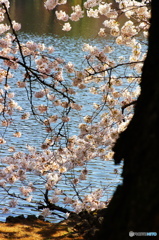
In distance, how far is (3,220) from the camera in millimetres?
7273

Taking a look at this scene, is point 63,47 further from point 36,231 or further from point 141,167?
point 141,167

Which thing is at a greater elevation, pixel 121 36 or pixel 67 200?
pixel 121 36

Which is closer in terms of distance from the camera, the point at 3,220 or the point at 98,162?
the point at 3,220

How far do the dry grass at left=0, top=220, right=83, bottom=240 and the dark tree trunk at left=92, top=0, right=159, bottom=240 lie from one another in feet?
11.5

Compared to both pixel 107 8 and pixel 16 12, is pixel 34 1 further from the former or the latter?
pixel 107 8

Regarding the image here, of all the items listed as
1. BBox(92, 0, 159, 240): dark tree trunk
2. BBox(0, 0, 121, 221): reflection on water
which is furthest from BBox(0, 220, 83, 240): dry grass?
BBox(92, 0, 159, 240): dark tree trunk

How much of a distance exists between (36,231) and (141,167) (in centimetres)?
429

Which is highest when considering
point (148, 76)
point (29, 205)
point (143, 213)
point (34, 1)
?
point (34, 1)

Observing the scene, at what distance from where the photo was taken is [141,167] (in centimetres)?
227

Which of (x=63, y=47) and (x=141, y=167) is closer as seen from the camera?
(x=141, y=167)

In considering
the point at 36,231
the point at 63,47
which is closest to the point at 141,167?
the point at 36,231

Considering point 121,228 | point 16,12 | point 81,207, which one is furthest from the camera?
point 16,12

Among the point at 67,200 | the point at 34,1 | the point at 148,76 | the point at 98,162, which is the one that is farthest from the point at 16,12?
the point at 148,76

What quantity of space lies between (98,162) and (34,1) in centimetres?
5623
